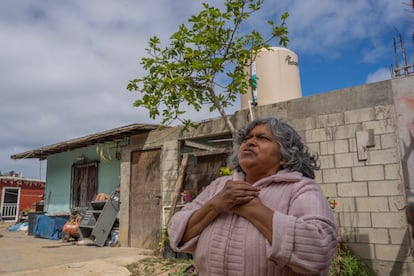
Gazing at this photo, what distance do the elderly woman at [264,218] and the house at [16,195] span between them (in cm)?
1927

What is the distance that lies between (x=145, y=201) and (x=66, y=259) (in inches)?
74.1

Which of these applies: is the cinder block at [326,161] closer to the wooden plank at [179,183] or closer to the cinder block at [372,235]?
the cinder block at [372,235]

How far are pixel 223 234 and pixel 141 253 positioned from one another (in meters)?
5.35

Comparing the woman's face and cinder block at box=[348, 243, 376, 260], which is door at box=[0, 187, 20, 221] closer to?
cinder block at box=[348, 243, 376, 260]

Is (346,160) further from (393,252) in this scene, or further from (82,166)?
(82,166)

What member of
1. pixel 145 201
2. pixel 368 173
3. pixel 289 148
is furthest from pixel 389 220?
pixel 145 201

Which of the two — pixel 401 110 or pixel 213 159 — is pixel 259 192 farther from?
pixel 213 159

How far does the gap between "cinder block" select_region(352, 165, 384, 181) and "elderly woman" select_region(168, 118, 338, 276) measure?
117 inches

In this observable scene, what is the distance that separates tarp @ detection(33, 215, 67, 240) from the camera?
8985 mm

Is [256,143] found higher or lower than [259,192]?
higher

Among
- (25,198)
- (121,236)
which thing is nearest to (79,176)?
(121,236)

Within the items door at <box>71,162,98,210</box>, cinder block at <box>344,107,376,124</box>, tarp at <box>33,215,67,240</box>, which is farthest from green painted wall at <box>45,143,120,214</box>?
cinder block at <box>344,107,376,124</box>

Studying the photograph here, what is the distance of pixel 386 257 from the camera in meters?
3.77

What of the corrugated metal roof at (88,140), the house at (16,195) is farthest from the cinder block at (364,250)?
the house at (16,195)
